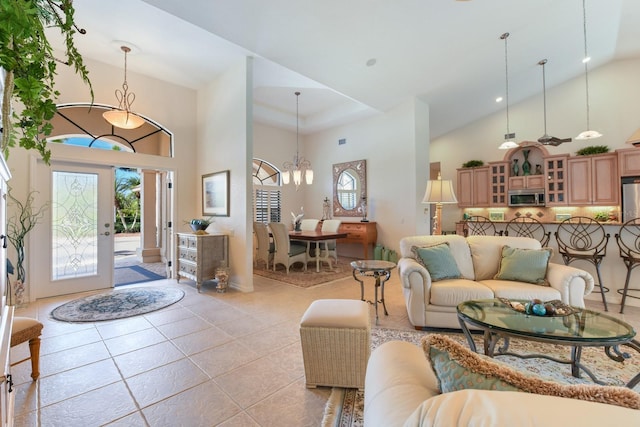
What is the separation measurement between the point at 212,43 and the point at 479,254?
4.54m

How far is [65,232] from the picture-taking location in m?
4.14

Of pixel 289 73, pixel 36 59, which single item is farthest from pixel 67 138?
pixel 36 59

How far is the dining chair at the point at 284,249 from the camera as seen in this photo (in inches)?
208

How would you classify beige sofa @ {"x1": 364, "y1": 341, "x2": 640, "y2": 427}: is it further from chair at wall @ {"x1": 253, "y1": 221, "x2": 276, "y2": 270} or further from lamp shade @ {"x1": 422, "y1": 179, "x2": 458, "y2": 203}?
chair at wall @ {"x1": 253, "y1": 221, "x2": 276, "y2": 270}

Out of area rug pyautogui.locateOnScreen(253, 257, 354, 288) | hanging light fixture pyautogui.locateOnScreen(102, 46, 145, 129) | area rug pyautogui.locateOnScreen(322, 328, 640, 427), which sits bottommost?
area rug pyautogui.locateOnScreen(322, 328, 640, 427)

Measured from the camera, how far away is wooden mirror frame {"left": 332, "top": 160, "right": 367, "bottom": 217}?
22.7ft

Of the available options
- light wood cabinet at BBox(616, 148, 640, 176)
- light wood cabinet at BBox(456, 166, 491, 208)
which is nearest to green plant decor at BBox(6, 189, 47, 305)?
light wood cabinet at BBox(456, 166, 491, 208)

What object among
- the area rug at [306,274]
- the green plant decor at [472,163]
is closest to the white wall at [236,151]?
the area rug at [306,274]

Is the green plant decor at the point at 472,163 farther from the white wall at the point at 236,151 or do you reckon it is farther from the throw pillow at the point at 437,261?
the white wall at the point at 236,151

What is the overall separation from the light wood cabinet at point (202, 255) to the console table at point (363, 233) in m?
2.94

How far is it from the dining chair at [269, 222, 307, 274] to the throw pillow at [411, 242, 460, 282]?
273cm

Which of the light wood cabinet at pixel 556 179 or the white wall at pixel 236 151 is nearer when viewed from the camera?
the white wall at pixel 236 151

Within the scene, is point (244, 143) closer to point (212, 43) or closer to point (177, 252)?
point (212, 43)

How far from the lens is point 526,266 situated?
2.95m
